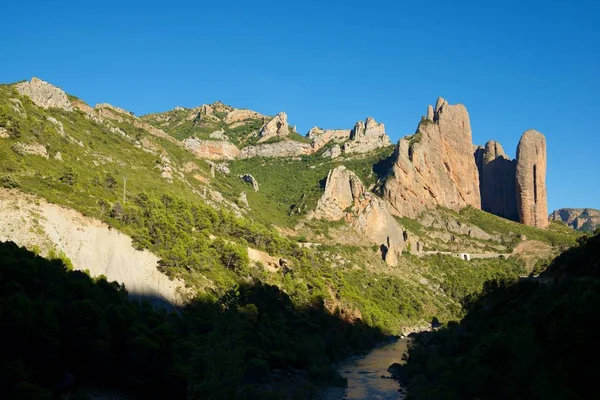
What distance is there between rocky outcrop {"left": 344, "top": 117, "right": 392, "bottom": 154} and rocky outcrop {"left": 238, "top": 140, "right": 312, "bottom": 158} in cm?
1750

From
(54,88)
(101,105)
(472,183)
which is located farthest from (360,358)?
(472,183)

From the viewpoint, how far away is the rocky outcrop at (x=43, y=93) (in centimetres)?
9238

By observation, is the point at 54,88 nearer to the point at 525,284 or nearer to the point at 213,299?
the point at 213,299

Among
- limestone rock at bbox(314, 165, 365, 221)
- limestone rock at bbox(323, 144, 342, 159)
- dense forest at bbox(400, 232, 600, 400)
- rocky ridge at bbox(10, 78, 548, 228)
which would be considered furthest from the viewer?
limestone rock at bbox(323, 144, 342, 159)

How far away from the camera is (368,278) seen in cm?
11512

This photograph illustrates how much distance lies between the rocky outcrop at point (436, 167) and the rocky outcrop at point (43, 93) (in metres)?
95.3

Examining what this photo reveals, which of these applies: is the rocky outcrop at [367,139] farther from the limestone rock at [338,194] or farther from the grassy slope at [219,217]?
the limestone rock at [338,194]

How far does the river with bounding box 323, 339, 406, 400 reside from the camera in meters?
47.8

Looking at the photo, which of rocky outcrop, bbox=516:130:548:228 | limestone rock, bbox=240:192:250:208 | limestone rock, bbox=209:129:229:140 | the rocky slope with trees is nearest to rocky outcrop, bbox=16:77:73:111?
the rocky slope with trees

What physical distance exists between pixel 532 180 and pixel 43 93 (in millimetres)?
155547

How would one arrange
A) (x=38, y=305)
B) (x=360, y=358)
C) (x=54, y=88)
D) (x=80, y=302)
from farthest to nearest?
(x=54, y=88)
(x=360, y=358)
(x=80, y=302)
(x=38, y=305)

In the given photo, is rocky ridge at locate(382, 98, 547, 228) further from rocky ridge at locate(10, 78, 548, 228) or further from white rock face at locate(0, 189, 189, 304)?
white rock face at locate(0, 189, 189, 304)

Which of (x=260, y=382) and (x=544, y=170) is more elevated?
(x=544, y=170)

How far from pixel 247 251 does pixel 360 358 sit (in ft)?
76.0
